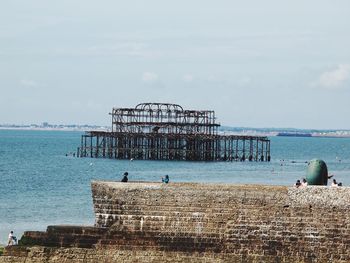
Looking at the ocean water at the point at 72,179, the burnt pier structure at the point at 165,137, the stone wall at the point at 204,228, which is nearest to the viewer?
the stone wall at the point at 204,228

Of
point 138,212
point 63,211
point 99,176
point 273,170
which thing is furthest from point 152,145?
point 138,212

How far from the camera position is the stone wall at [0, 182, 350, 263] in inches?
998

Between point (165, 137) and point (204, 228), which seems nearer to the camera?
point (204, 228)

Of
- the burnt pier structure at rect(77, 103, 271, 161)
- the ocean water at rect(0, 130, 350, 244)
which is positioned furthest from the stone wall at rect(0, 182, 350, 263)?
the burnt pier structure at rect(77, 103, 271, 161)

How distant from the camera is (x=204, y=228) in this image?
2592cm

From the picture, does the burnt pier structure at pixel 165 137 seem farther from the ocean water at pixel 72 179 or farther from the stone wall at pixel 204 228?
the stone wall at pixel 204 228

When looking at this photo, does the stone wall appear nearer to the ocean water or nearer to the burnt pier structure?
the ocean water

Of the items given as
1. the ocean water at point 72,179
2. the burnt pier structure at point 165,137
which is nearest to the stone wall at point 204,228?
the ocean water at point 72,179

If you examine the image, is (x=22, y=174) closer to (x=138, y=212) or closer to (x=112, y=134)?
(x=112, y=134)

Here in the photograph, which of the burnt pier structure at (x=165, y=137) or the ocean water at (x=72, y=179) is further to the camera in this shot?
the burnt pier structure at (x=165, y=137)

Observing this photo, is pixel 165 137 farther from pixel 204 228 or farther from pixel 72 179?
pixel 204 228

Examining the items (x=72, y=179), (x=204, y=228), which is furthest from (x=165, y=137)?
(x=204, y=228)

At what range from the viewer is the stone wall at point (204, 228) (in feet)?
83.1

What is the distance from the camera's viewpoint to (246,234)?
25.7m
